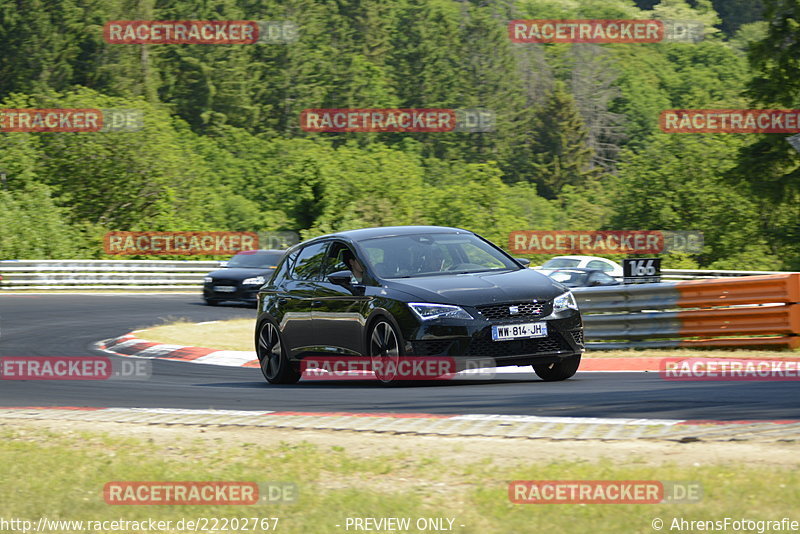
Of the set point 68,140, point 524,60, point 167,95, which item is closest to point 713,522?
point 68,140

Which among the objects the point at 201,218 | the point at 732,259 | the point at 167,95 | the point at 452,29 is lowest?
the point at 732,259

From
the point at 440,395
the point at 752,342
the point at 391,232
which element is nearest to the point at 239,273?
the point at 752,342

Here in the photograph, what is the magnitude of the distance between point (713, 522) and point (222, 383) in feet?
27.7

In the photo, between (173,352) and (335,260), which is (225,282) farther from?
(335,260)

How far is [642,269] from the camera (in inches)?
599

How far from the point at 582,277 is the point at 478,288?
13.9 meters

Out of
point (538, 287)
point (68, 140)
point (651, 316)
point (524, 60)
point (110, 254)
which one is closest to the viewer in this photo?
point (538, 287)

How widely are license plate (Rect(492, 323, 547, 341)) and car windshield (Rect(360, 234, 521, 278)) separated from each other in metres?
1.07

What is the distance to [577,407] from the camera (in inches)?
342

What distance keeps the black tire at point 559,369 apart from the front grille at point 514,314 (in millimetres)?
730

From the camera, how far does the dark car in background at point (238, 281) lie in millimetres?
28438

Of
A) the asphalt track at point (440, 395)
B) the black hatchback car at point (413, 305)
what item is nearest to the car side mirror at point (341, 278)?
the black hatchback car at point (413, 305)

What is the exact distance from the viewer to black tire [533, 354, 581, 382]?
11.2m

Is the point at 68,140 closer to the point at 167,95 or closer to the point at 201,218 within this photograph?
the point at 201,218
